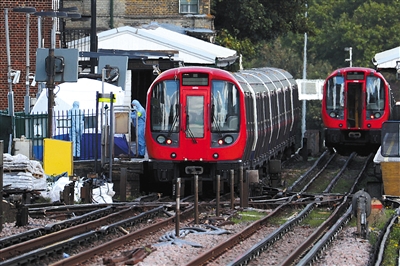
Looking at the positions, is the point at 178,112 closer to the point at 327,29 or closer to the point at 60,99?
the point at 60,99

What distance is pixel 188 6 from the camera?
157 feet

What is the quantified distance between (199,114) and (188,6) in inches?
1081

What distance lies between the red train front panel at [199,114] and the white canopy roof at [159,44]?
555 inches

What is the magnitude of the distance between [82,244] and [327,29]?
67.1 m

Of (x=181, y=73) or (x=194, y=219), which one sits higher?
(x=181, y=73)

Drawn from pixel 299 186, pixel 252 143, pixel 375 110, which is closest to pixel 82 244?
pixel 252 143

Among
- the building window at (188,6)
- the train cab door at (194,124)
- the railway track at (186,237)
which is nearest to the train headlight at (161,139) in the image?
the train cab door at (194,124)

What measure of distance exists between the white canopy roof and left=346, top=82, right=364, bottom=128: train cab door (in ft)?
15.1

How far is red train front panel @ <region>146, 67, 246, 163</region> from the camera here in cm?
2081

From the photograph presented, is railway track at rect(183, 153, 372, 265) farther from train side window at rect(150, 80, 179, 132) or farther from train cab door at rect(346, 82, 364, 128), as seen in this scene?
train cab door at rect(346, 82, 364, 128)

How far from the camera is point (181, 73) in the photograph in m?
20.9

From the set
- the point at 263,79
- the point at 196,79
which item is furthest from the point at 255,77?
the point at 196,79

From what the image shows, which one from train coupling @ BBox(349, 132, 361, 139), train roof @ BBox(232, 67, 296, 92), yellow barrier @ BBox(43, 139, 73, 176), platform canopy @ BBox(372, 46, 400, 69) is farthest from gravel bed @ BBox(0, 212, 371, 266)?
platform canopy @ BBox(372, 46, 400, 69)

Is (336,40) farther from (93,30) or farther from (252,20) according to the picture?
(93,30)
